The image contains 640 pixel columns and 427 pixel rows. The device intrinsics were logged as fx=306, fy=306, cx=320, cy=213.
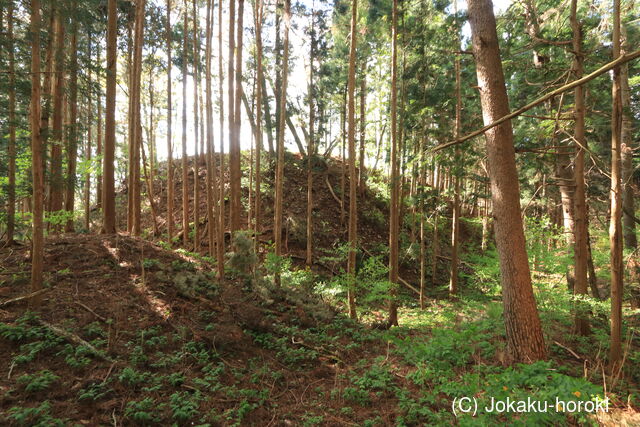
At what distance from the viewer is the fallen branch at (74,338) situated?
4.55 m

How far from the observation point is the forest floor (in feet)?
12.2

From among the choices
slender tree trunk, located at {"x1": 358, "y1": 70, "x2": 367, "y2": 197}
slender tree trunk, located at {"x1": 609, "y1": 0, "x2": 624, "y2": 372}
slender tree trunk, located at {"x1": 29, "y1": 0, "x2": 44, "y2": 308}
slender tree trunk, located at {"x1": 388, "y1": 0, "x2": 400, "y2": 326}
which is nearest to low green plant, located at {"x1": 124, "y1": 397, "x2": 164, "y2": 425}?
slender tree trunk, located at {"x1": 29, "y1": 0, "x2": 44, "y2": 308}

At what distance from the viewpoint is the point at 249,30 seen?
15289 millimetres

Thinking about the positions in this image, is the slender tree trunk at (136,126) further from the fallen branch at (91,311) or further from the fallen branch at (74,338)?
the fallen branch at (74,338)

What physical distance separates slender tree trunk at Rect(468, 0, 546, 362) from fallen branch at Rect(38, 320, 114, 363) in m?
5.93

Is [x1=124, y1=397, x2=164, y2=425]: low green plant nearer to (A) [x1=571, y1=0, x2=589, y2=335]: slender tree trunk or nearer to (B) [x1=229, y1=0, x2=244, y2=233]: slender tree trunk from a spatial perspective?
(B) [x1=229, y1=0, x2=244, y2=233]: slender tree trunk

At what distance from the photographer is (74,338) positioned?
477 centimetres

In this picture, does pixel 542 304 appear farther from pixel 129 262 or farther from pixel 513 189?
pixel 129 262

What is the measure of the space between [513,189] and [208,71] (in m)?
10.1

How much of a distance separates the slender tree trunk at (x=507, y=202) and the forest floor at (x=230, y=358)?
534 millimetres

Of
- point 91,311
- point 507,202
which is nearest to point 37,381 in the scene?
point 91,311

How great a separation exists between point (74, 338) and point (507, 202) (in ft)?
22.4

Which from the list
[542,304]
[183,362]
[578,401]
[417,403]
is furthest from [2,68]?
[542,304]

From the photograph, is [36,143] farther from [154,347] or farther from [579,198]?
[579,198]
